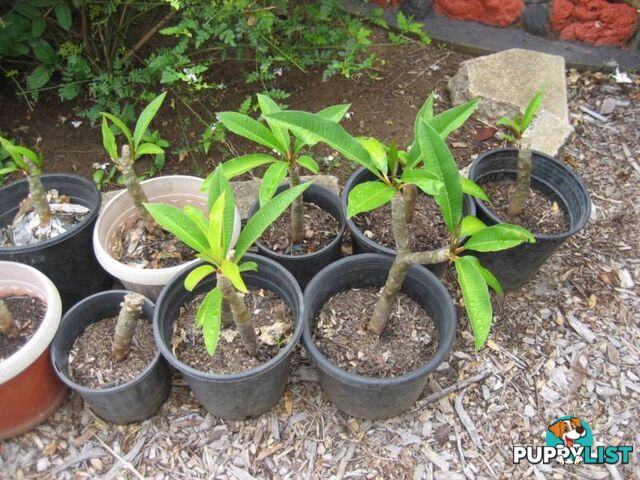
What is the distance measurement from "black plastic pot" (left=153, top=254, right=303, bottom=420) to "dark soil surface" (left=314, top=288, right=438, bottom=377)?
14 centimetres

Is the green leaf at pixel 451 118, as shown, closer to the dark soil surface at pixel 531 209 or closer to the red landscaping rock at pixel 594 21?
the dark soil surface at pixel 531 209

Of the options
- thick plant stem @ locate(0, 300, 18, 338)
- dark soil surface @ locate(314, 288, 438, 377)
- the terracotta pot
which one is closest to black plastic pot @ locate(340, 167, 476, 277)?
dark soil surface @ locate(314, 288, 438, 377)

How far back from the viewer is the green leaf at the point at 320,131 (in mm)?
1285

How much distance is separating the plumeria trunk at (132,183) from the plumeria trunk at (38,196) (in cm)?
27

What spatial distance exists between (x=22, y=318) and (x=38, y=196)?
0.39m

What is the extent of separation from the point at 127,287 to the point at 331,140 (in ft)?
3.06

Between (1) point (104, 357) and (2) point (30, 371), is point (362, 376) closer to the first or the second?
(1) point (104, 357)

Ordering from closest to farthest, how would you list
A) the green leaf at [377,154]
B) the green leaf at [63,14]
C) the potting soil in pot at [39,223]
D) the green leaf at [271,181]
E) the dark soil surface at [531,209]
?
the green leaf at [377,154] < the green leaf at [271,181] < the potting soil in pot at [39,223] < the dark soil surface at [531,209] < the green leaf at [63,14]

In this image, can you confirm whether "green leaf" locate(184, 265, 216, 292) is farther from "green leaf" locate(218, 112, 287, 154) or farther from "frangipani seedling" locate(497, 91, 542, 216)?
"frangipani seedling" locate(497, 91, 542, 216)

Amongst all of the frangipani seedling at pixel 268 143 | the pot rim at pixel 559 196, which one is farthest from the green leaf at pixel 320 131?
the pot rim at pixel 559 196

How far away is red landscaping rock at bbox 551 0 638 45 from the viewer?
2877 millimetres

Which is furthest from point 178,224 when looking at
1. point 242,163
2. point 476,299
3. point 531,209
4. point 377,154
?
point 531,209

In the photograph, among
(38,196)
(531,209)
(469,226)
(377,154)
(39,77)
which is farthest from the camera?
(39,77)

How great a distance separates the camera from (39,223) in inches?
70.8
